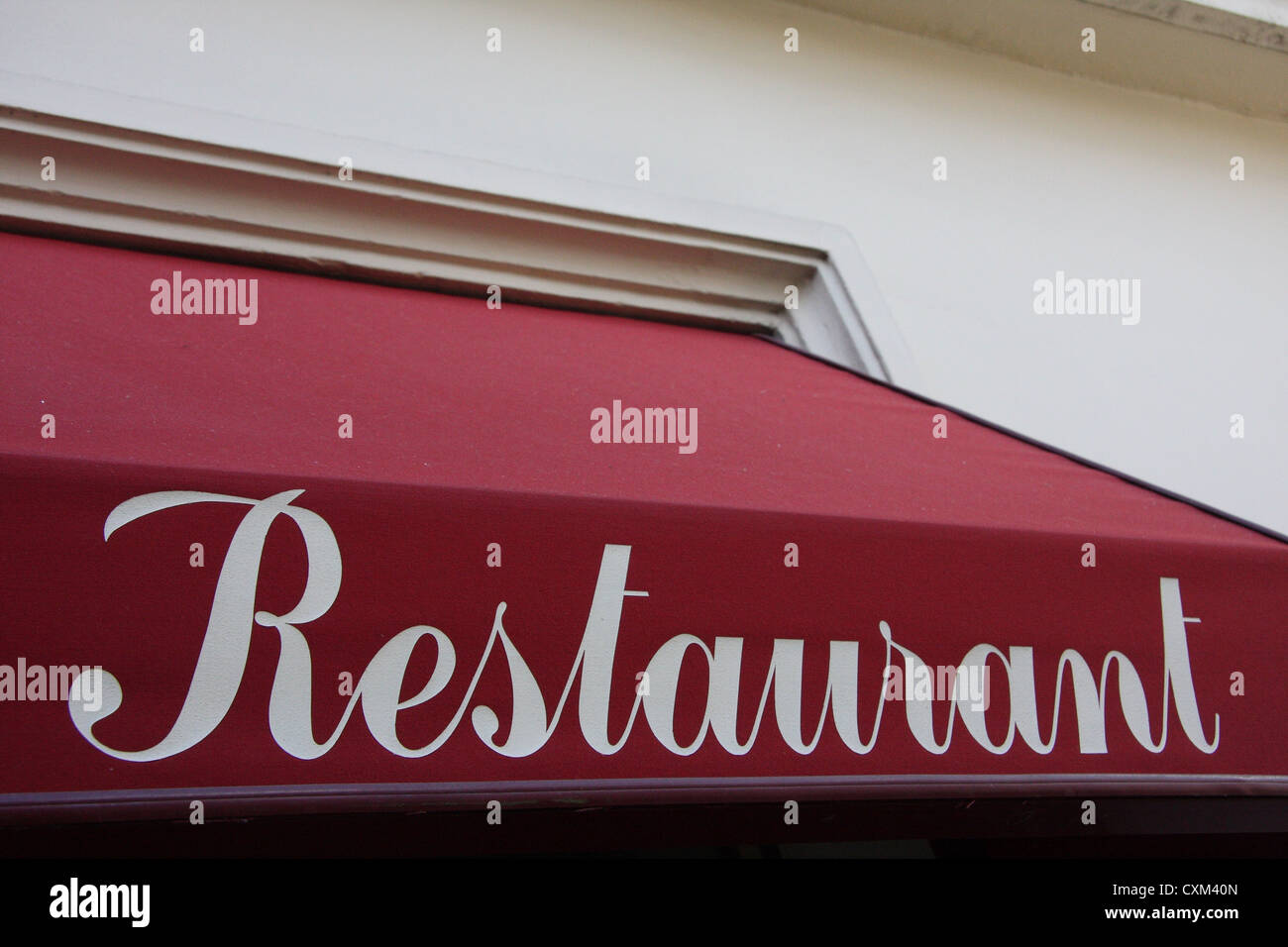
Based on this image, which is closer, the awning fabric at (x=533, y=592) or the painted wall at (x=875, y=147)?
the awning fabric at (x=533, y=592)

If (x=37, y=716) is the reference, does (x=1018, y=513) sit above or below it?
above

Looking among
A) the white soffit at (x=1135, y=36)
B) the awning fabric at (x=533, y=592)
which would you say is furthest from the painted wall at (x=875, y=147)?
the awning fabric at (x=533, y=592)

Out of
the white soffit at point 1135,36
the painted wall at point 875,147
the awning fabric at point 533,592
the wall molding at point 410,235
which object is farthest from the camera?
the white soffit at point 1135,36

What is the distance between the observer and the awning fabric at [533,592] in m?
1.39

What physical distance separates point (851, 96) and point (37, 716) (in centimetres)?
270

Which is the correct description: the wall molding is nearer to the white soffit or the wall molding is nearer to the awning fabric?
the awning fabric

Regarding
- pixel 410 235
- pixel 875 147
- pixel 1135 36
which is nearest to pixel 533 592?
pixel 410 235

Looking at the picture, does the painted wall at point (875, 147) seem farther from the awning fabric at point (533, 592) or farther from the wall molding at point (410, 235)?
the awning fabric at point (533, 592)

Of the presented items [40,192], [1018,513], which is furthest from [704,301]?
[40,192]

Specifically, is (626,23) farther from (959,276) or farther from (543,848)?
(543,848)

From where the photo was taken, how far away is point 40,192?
2.31m

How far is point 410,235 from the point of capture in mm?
2576

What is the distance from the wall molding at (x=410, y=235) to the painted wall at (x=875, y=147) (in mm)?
61

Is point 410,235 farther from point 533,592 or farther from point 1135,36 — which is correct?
point 1135,36
